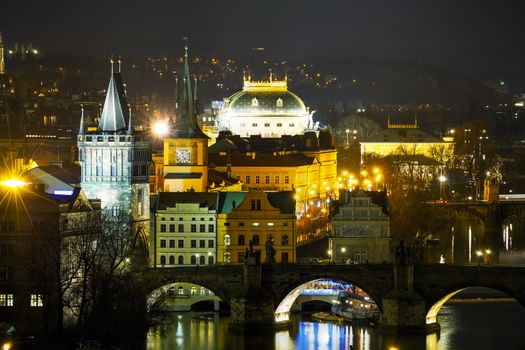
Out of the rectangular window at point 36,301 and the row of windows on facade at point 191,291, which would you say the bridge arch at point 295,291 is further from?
the rectangular window at point 36,301

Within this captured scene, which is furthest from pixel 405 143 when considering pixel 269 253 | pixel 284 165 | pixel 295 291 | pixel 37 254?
pixel 37 254

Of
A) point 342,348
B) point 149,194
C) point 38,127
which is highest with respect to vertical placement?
point 38,127

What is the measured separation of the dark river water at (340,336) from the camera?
8850 centimetres

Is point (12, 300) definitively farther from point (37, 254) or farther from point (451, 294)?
point (451, 294)

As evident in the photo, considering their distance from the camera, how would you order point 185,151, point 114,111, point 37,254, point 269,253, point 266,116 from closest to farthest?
point 37,254, point 269,253, point 114,111, point 185,151, point 266,116

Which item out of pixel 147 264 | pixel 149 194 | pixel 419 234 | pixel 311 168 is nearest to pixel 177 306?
pixel 147 264

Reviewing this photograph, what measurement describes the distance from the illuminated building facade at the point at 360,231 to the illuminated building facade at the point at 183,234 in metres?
6.25

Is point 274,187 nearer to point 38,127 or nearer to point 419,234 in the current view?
point 419,234

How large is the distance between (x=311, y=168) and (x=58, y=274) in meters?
57.9

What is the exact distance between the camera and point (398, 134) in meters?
189

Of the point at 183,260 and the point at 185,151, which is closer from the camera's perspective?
the point at 183,260

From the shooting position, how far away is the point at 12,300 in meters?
89.6

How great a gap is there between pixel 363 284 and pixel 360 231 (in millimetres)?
13033

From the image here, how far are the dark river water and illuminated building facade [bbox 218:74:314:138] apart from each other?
77.0 m
